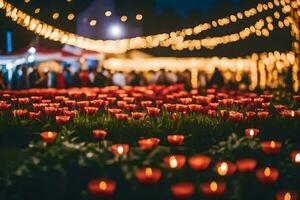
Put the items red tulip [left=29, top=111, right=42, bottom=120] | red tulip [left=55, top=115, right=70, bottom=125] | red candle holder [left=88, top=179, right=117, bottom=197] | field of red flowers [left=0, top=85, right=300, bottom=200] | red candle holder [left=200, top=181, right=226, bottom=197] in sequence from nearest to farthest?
1. red candle holder [left=200, top=181, right=226, bottom=197]
2. red candle holder [left=88, top=179, right=117, bottom=197]
3. field of red flowers [left=0, top=85, right=300, bottom=200]
4. red tulip [left=55, top=115, right=70, bottom=125]
5. red tulip [left=29, top=111, right=42, bottom=120]

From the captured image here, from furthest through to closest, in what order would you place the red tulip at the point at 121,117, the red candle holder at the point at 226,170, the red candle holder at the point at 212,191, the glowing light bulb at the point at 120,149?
the red tulip at the point at 121,117 → the glowing light bulb at the point at 120,149 → the red candle holder at the point at 226,170 → the red candle holder at the point at 212,191

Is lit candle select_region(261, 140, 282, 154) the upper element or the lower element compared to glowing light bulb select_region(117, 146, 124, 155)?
lower

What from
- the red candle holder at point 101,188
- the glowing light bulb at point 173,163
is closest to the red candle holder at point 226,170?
the glowing light bulb at point 173,163

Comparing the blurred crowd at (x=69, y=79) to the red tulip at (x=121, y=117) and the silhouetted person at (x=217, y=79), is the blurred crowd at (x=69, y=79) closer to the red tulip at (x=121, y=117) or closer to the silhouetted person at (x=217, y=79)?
the silhouetted person at (x=217, y=79)

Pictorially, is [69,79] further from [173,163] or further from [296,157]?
[173,163]

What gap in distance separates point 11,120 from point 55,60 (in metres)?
16.1

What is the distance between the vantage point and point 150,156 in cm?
471

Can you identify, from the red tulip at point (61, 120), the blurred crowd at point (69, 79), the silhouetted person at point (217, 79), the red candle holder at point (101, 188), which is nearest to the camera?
the red candle holder at point (101, 188)

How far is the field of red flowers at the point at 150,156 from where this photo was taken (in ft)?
13.9

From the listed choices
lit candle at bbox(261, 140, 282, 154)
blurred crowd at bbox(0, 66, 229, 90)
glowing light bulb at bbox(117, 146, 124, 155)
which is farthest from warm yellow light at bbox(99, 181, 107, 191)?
blurred crowd at bbox(0, 66, 229, 90)

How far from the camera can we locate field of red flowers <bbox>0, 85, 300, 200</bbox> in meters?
4.24

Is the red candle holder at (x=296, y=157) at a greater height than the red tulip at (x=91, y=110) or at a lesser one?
lesser

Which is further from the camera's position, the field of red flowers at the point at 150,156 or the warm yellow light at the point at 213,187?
the field of red flowers at the point at 150,156

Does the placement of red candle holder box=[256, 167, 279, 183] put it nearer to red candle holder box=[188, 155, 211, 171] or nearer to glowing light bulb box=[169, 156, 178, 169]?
red candle holder box=[188, 155, 211, 171]
